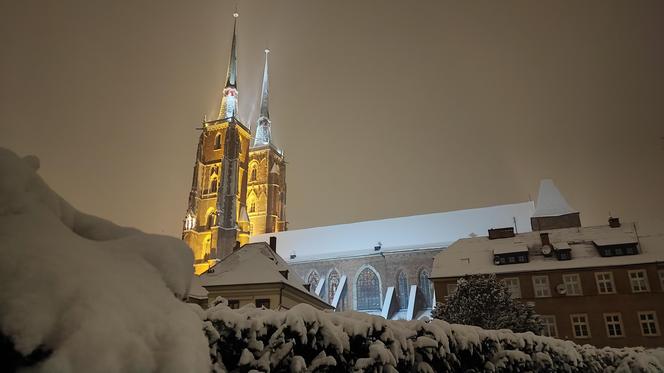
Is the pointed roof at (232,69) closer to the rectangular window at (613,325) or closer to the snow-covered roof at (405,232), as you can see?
the snow-covered roof at (405,232)

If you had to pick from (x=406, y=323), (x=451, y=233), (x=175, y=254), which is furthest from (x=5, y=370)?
(x=451, y=233)

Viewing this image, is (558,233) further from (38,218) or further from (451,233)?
(38,218)

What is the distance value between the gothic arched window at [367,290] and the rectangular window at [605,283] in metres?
22.3

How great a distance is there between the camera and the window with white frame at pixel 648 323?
2508 cm

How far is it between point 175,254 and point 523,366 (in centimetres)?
682

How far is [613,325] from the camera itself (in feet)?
85.1

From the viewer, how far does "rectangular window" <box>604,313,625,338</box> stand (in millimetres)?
25664

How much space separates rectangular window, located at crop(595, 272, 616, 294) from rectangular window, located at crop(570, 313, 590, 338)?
6.06 ft

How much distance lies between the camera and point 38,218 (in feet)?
8.23

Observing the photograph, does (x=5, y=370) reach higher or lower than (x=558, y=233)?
lower

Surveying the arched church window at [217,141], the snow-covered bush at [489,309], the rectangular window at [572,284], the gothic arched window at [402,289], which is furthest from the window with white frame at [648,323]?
the arched church window at [217,141]

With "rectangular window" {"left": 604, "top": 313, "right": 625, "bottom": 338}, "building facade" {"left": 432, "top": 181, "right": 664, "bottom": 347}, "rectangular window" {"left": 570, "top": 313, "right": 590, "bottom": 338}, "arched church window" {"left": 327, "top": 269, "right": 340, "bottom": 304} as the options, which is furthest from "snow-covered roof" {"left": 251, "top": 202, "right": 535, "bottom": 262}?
"rectangular window" {"left": 604, "top": 313, "right": 625, "bottom": 338}

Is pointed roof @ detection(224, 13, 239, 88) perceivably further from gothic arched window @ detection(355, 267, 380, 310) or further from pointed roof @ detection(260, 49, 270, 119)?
gothic arched window @ detection(355, 267, 380, 310)

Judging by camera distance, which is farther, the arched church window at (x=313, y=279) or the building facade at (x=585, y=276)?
the arched church window at (x=313, y=279)
